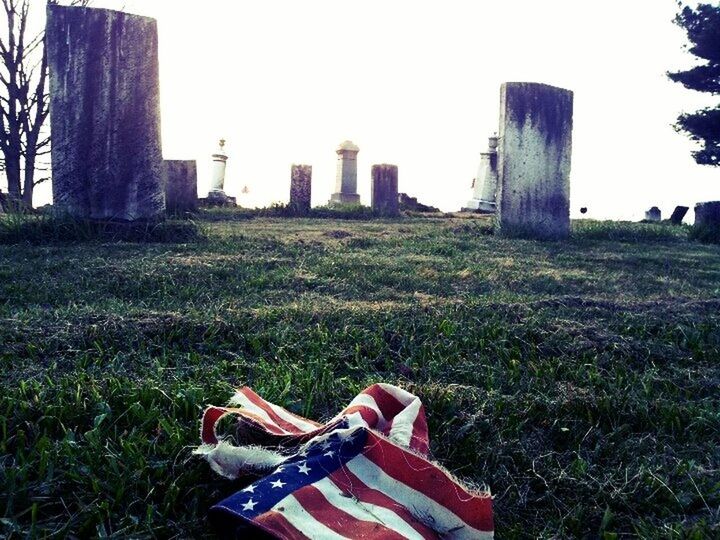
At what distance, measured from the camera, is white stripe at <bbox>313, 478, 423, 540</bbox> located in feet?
5.42

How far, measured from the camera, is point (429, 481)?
5.89ft

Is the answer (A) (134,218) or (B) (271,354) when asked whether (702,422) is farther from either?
(A) (134,218)

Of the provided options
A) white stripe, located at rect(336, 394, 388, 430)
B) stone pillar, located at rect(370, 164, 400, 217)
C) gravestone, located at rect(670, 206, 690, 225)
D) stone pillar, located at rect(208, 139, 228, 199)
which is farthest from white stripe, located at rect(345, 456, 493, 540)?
gravestone, located at rect(670, 206, 690, 225)

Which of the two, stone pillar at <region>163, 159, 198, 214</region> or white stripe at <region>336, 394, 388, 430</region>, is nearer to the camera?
white stripe at <region>336, 394, 388, 430</region>

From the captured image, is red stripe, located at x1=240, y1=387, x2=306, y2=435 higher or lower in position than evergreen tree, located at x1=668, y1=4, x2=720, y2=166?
lower

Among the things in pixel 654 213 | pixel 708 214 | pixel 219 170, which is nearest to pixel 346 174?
pixel 219 170

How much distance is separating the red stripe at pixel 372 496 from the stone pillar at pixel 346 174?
15.8m

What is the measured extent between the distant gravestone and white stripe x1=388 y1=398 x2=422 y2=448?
9.38 m

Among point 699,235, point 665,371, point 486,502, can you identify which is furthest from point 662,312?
point 699,235

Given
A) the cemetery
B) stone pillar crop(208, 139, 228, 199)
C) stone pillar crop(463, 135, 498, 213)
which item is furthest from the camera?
stone pillar crop(208, 139, 228, 199)

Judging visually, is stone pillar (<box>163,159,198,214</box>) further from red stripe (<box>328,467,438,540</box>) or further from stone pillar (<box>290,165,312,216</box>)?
red stripe (<box>328,467,438,540</box>)

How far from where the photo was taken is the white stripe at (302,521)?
1.56m

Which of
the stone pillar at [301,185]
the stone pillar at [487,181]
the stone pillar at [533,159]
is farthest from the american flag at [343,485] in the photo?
the stone pillar at [487,181]

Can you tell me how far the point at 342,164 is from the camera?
17.5 meters
